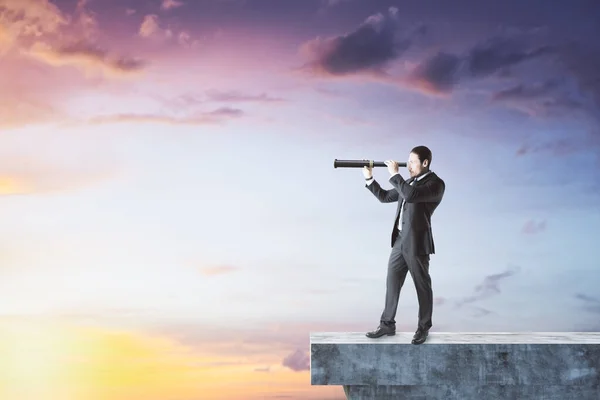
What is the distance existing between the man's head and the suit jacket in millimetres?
87

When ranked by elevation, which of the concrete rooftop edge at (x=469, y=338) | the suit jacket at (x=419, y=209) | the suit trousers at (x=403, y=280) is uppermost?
the suit jacket at (x=419, y=209)

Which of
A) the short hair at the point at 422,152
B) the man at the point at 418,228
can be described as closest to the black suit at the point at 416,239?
the man at the point at 418,228

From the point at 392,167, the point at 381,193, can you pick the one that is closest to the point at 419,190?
the point at 392,167

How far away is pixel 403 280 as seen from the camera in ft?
26.6

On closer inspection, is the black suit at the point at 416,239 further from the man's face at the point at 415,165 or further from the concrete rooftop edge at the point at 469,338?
the concrete rooftop edge at the point at 469,338

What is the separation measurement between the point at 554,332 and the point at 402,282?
6.57 ft

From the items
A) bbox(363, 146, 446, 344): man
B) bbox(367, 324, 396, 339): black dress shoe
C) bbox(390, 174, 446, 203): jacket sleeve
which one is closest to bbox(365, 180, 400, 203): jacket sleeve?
bbox(363, 146, 446, 344): man

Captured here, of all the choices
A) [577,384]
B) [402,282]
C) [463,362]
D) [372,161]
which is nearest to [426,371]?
[463,362]

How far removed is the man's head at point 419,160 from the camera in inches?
310

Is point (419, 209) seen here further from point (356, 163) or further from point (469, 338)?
point (469, 338)

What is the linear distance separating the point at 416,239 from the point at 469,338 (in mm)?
1232

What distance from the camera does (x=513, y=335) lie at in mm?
8602

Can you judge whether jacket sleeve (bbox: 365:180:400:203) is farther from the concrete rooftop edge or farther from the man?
the concrete rooftop edge

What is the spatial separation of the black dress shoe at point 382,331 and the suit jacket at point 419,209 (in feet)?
2.68
